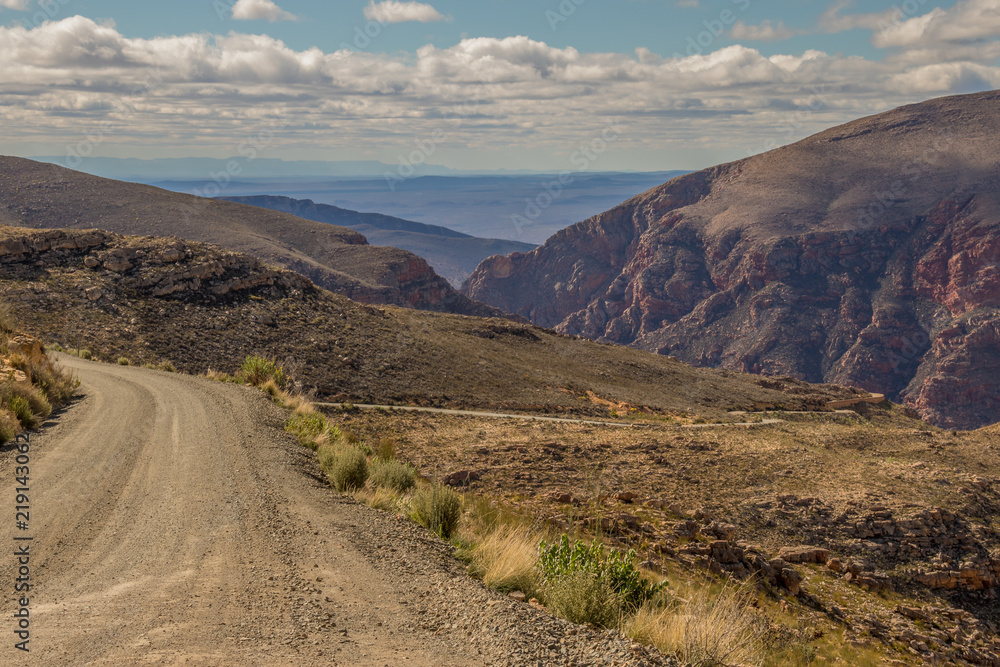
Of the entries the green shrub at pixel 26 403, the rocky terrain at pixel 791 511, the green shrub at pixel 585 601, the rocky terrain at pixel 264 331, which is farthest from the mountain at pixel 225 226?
the green shrub at pixel 585 601

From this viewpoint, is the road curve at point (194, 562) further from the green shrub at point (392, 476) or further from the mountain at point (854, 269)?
the mountain at point (854, 269)

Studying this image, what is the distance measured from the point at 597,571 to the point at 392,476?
15.9 feet

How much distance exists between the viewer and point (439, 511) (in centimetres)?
861

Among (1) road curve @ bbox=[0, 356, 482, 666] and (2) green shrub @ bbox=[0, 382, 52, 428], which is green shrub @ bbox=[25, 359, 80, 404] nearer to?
(2) green shrub @ bbox=[0, 382, 52, 428]

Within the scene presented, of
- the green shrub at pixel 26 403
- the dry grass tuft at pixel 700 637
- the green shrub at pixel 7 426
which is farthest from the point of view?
the green shrub at pixel 26 403

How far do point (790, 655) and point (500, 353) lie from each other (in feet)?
124

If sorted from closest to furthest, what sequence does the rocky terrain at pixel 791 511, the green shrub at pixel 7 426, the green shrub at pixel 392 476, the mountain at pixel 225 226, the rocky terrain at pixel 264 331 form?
the green shrub at pixel 7 426 < the green shrub at pixel 392 476 < the rocky terrain at pixel 791 511 < the rocky terrain at pixel 264 331 < the mountain at pixel 225 226

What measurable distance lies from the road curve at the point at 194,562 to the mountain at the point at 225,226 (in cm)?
7771

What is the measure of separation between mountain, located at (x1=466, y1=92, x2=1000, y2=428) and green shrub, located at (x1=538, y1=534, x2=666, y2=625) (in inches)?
5109

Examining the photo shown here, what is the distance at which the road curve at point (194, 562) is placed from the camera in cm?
511

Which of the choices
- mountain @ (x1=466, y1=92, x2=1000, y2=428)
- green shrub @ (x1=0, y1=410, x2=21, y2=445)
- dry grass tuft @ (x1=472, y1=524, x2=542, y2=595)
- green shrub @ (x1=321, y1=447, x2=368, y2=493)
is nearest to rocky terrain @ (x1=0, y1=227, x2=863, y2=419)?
green shrub @ (x1=0, y1=410, x2=21, y2=445)

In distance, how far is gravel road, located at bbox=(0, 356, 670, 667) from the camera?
16.7 feet

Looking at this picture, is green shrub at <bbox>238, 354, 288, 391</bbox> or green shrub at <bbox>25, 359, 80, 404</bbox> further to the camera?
green shrub at <bbox>238, 354, 288, 391</bbox>

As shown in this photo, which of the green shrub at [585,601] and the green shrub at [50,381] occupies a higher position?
the green shrub at [585,601]
